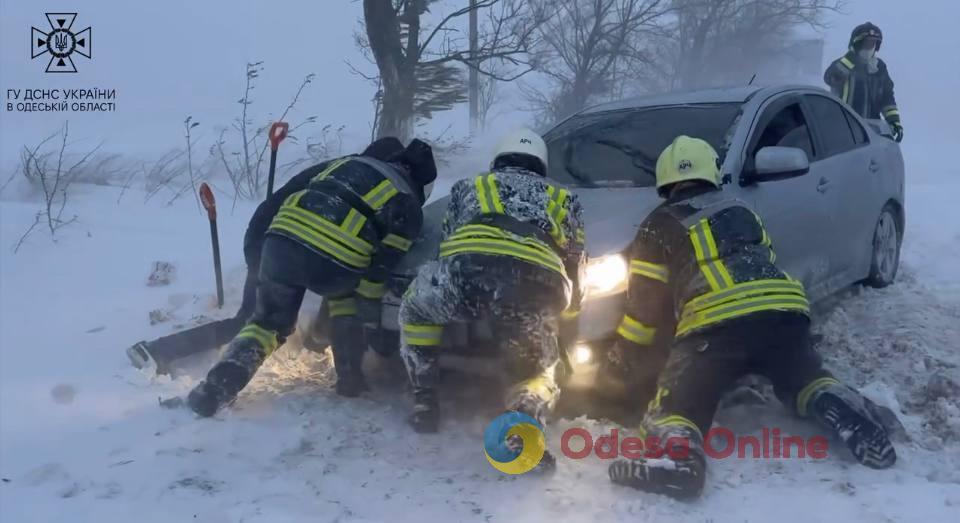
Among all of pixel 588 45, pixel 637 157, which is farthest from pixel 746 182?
pixel 588 45

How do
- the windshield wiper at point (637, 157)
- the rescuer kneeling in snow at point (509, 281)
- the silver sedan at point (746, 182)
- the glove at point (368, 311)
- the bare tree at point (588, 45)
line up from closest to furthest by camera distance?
the rescuer kneeling in snow at point (509, 281) < the silver sedan at point (746, 182) < the glove at point (368, 311) < the windshield wiper at point (637, 157) < the bare tree at point (588, 45)

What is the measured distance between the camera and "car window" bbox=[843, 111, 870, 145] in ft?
18.4

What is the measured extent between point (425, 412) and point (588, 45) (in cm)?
1685

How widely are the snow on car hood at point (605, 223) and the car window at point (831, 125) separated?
1.58m

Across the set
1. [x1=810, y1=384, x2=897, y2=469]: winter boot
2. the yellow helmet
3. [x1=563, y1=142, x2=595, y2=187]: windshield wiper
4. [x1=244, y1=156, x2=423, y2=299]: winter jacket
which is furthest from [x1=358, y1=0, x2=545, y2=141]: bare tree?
[x1=810, y1=384, x2=897, y2=469]: winter boot

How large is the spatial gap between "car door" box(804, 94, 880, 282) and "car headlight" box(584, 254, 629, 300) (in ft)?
6.05

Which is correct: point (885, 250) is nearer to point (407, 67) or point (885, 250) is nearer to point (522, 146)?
point (522, 146)

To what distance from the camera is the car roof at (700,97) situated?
4.92m

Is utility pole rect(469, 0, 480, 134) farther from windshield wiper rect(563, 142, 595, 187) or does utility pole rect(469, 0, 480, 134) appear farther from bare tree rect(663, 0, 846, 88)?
bare tree rect(663, 0, 846, 88)

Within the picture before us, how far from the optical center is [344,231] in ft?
13.0

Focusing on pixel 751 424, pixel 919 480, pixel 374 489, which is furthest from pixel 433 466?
pixel 919 480

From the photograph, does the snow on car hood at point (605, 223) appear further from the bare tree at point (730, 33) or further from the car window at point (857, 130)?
the bare tree at point (730, 33)

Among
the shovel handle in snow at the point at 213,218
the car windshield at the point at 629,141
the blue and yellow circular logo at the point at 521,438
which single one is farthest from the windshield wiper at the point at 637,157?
the shovel handle in snow at the point at 213,218

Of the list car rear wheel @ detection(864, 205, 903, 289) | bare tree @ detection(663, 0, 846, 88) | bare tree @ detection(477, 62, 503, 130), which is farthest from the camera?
bare tree @ detection(663, 0, 846, 88)
